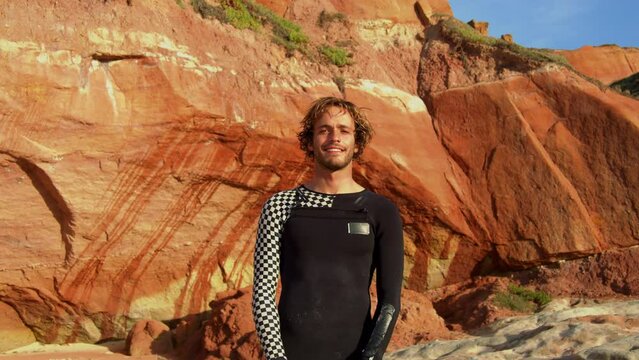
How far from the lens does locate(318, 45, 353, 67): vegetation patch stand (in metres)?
10.7

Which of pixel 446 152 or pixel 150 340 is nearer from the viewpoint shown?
pixel 150 340

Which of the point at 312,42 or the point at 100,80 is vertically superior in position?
the point at 312,42

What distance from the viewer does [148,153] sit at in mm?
8211

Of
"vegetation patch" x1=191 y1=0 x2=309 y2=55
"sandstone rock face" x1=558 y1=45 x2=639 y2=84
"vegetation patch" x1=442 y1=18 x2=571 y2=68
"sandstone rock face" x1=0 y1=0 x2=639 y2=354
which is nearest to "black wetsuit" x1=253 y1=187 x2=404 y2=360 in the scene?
"sandstone rock face" x1=0 y1=0 x2=639 y2=354

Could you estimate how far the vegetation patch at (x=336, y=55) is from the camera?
35.0 feet

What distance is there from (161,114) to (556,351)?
5952mm

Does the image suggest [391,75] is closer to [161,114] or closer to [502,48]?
[502,48]

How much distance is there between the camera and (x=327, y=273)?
215 cm

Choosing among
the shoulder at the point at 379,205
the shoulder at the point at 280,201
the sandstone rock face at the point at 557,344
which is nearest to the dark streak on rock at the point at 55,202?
the sandstone rock face at the point at 557,344

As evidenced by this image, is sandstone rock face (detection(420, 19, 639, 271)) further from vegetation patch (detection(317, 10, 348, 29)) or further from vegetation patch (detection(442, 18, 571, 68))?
vegetation patch (detection(317, 10, 348, 29))

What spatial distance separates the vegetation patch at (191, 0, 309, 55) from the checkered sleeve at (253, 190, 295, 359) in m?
7.98

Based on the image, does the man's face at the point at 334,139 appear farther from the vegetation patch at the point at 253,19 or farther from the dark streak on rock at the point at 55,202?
the vegetation patch at the point at 253,19

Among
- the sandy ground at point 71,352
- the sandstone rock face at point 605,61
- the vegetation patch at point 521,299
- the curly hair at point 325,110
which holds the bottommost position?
the vegetation patch at point 521,299

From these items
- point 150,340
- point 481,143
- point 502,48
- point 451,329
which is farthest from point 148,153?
point 502,48
